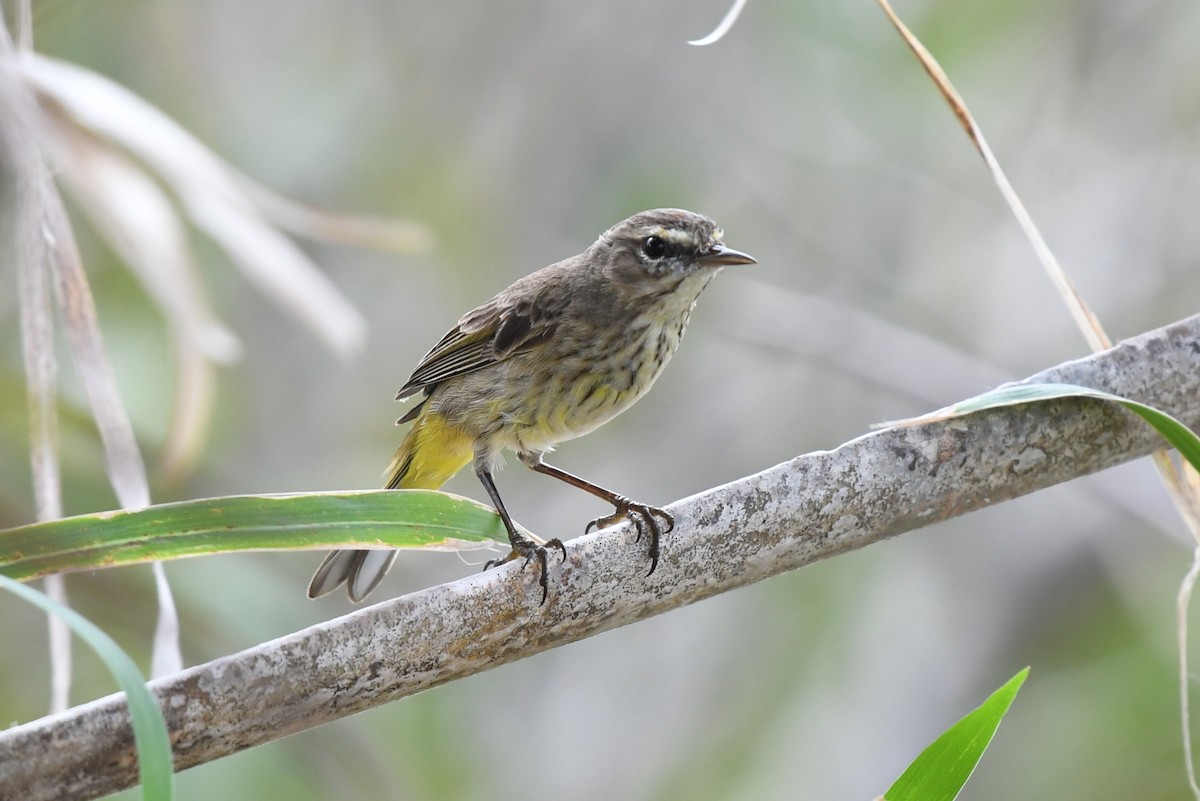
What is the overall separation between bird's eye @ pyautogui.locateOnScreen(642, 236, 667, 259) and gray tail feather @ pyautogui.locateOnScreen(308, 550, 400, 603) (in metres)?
0.89

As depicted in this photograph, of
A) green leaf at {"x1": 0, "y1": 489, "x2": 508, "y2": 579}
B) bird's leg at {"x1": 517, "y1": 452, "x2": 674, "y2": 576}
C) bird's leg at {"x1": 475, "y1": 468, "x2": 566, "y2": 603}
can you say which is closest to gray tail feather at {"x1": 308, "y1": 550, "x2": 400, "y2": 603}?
bird's leg at {"x1": 475, "y1": 468, "x2": 566, "y2": 603}

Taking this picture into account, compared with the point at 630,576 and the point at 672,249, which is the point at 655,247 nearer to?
the point at 672,249

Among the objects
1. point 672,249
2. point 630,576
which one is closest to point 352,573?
point 672,249

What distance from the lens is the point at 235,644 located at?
10.2 ft

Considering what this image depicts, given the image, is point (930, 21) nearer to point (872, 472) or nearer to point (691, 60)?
point (691, 60)

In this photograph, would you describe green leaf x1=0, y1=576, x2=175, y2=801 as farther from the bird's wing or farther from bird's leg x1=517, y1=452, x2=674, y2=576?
the bird's wing

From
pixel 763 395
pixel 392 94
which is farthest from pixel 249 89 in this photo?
pixel 763 395

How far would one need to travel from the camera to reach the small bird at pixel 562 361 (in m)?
2.79

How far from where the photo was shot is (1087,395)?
1735 mm

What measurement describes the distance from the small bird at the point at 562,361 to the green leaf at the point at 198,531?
3.39ft

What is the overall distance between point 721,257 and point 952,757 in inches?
57.4

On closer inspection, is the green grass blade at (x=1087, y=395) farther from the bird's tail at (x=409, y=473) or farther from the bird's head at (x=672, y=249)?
the bird's tail at (x=409, y=473)

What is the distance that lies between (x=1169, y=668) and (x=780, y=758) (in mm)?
1511

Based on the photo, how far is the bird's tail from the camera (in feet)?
8.95
